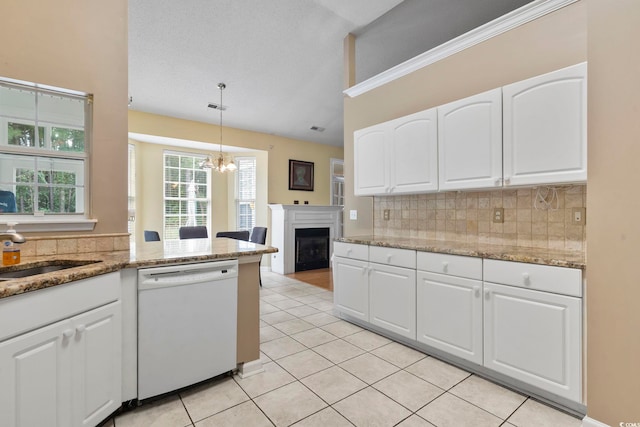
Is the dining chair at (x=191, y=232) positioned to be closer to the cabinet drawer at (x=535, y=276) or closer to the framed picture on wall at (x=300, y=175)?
the framed picture on wall at (x=300, y=175)

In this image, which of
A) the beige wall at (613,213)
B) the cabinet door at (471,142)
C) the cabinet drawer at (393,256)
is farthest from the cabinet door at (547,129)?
the cabinet drawer at (393,256)

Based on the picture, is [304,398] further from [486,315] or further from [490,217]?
[490,217]

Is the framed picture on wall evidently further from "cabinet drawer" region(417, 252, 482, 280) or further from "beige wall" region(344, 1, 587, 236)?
"cabinet drawer" region(417, 252, 482, 280)

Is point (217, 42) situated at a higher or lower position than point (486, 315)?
higher

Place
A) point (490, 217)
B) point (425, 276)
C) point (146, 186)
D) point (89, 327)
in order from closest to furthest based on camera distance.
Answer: point (89, 327) < point (425, 276) < point (490, 217) < point (146, 186)

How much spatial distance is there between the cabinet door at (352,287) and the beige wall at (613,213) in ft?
5.53

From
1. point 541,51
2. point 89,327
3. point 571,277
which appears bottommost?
point 89,327

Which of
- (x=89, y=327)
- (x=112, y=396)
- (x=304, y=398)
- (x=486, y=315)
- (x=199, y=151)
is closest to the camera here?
(x=89, y=327)

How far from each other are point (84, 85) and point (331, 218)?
501cm

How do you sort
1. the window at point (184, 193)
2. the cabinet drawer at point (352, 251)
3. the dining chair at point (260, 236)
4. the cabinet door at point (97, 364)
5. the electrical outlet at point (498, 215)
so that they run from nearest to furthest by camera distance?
the cabinet door at point (97, 364) < the electrical outlet at point (498, 215) < the cabinet drawer at point (352, 251) < the dining chair at point (260, 236) < the window at point (184, 193)

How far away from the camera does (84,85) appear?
2031 mm

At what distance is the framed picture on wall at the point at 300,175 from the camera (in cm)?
673

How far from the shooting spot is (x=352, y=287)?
122 inches

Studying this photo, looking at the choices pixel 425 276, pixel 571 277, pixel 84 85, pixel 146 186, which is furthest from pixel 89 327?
pixel 146 186
